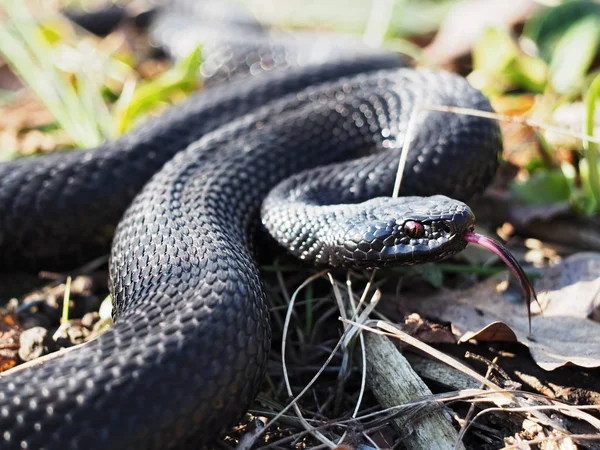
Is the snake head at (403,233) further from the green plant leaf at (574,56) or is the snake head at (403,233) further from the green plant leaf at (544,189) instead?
the green plant leaf at (574,56)

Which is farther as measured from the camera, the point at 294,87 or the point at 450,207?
the point at 294,87

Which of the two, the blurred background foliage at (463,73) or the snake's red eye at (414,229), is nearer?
the snake's red eye at (414,229)

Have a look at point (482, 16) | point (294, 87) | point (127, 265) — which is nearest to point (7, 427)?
point (127, 265)

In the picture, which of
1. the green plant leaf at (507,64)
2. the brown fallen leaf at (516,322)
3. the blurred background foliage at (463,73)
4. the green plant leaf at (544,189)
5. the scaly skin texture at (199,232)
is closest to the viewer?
the scaly skin texture at (199,232)

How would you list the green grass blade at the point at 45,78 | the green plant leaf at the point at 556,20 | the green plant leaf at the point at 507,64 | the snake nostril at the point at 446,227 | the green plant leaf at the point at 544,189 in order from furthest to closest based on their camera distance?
the green plant leaf at the point at 556,20, the green plant leaf at the point at 507,64, the green grass blade at the point at 45,78, the green plant leaf at the point at 544,189, the snake nostril at the point at 446,227

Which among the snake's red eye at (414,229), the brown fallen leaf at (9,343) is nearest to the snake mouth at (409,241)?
the snake's red eye at (414,229)

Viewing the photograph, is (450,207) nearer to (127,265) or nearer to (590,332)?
(590,332)

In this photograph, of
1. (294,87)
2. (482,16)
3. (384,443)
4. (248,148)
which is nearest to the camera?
(384,443)
